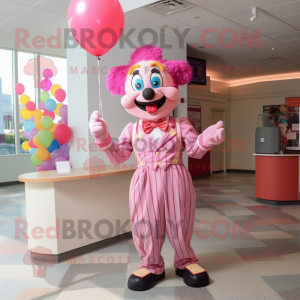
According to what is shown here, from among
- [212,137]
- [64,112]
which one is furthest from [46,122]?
[212,137]

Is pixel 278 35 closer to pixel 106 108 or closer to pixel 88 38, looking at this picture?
pixel 106 108

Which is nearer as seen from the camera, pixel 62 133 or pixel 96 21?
pixel 96 21

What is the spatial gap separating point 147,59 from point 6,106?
601cm

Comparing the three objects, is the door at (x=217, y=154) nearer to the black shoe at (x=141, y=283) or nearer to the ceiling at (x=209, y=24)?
the ceiling at (x=209, y=24)

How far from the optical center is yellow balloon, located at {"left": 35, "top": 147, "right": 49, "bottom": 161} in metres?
4.93

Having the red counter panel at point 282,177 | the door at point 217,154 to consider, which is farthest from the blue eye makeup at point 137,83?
the door at point 217,154

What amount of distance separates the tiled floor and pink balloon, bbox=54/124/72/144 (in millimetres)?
1213

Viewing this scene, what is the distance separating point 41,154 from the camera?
4.93 metres

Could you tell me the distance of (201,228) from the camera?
158 inches

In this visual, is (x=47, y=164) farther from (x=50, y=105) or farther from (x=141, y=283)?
(x=141, y=283)

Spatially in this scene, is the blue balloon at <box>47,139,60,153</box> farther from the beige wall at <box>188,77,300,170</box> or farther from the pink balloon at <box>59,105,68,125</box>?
the beige wall at <box>188,77,300,170</box>

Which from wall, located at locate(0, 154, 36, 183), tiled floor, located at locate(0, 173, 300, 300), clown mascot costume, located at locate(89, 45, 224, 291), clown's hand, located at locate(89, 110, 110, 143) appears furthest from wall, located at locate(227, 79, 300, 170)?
clown's hand, located at locate(89, 110, 110, 143)

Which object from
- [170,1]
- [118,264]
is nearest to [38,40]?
[170,1]

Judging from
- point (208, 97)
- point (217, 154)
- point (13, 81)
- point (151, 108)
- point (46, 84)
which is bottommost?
point (217, 154)
